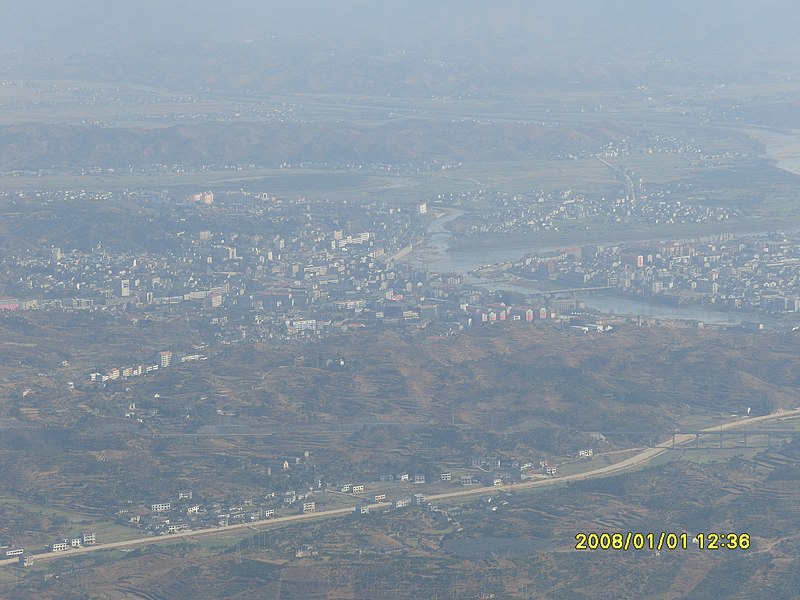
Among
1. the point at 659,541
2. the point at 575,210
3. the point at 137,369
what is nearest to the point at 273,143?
the point at 575,210

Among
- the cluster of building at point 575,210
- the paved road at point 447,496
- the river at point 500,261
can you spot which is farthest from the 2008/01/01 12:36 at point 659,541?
the cluster of building at point 575,210

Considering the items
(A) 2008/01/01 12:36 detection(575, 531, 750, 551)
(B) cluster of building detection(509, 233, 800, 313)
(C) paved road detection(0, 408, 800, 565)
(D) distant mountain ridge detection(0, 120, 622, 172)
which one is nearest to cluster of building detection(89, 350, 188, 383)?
(C) paved road detection(0, 408, 800, 565)

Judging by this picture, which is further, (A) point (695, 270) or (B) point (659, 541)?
(A) point (695, 270)

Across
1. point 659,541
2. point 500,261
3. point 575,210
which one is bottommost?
point 575,210

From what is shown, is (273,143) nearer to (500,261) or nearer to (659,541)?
(500,261)

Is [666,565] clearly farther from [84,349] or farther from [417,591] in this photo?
[84,349]

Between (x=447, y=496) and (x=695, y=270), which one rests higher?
(x=447, y=496)
